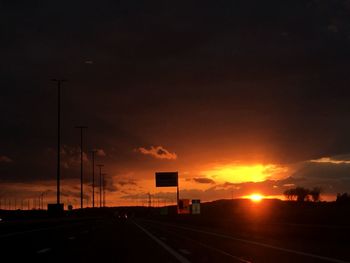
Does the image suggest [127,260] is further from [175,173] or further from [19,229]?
[175,173]

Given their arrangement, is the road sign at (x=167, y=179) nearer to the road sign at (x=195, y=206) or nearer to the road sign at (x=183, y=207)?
the road sign at (x=183, y=207)

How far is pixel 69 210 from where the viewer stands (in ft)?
509

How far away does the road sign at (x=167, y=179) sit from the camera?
371ft

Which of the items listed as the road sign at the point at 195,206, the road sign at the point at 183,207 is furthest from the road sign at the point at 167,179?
the road sign at the point at 195,206

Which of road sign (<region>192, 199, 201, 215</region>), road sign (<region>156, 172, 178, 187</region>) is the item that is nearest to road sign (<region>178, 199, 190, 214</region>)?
road sign (<region>156, 172, 178, 187</region>)

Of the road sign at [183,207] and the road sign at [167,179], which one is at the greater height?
the road sign at [167,179]

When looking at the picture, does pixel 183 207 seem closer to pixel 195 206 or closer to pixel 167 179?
pixel 167 179

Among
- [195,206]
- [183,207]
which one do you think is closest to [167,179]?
[183,207]

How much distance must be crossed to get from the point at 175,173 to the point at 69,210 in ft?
164

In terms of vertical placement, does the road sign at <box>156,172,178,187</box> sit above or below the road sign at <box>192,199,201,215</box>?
above

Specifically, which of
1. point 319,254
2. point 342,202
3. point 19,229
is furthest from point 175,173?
point 319,254

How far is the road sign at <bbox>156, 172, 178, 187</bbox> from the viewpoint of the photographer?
113 meters

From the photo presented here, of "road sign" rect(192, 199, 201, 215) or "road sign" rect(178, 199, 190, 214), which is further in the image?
"road sign" rect(178, 199, 190, 214)

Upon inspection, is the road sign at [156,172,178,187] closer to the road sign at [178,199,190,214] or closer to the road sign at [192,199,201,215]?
the road sign at [178,199,190,214]
